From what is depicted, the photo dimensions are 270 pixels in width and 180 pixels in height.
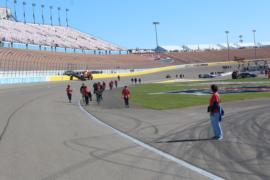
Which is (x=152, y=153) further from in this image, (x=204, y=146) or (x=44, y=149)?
(x=44, y=149)

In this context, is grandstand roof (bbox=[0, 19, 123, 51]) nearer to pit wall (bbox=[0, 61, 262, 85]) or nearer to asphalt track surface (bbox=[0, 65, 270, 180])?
pit wall (bbox=[0, 61, 262, 85])

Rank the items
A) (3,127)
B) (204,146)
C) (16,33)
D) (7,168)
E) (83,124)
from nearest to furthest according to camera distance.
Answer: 1. (7,168)
2. (204,146)
3. (3,127)
4. (83,124)
5. (16,33)

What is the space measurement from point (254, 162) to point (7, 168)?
15.3ft

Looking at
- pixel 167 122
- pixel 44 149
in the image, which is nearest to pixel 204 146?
pixel 44 149

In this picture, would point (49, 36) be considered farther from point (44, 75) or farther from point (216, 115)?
point (216, 115)

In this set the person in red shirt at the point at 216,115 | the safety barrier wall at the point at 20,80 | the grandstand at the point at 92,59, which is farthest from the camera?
the grandstand at the point at 92,59

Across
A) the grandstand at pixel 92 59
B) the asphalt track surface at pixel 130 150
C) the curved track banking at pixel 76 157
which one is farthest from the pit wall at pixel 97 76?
the curved track banking at pixel 76 157

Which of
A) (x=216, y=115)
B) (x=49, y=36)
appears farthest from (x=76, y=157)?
(x=49, y=36)

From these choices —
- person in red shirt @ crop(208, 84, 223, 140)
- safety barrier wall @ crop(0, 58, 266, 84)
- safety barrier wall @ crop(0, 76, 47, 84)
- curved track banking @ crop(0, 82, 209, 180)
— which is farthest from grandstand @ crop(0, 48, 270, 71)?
person in red shirt @ crop(208, 84, 223, 140)

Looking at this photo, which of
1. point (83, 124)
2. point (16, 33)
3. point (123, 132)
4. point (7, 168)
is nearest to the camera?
point (7, 168)

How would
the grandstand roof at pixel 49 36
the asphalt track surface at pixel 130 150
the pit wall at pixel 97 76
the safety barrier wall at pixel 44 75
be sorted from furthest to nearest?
the grandstand roof at pixel 49 36 → the pit wall at pixel 97 76 → the safety barrier wall at pixel 44 75 → the asphalt track surface at pixel 130 150

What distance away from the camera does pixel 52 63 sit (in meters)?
91.9

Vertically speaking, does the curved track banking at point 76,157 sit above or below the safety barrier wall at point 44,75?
below

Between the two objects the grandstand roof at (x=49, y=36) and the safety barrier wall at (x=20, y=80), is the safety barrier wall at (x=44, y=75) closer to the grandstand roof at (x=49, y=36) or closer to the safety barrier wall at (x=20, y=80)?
the safety barrier wall at (x=20, y=80)
